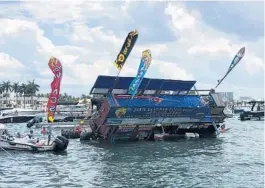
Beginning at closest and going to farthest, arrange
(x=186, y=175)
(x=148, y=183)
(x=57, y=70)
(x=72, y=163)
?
(x=148, y=183) < (x=186, y=175) < (x=72, y=163) < (x=57, y=70)

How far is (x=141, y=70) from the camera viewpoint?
62.3m

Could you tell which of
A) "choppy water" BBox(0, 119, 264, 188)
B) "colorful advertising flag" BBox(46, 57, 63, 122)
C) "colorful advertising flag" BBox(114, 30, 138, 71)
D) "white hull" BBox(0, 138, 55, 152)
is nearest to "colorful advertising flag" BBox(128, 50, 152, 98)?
"colorful advertising flag" BBox(114, 30, 138, 71)

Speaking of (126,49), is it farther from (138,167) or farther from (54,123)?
(54,123)

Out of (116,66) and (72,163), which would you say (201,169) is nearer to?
(72,163)

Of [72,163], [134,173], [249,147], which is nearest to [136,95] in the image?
[249,147]

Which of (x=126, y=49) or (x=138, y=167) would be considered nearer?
(x=138, y=167)

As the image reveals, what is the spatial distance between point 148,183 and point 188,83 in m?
42.0

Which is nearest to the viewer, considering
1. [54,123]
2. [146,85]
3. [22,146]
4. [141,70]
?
[22,146]

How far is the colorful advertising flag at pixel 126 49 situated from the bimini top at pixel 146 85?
2411mm

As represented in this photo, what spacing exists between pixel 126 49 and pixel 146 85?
8260mm

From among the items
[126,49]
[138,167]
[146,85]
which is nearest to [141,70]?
[126,49]

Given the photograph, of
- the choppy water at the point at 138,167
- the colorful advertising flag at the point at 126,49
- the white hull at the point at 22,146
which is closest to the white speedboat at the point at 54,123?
the colorful advertising flag at the point at 126,49

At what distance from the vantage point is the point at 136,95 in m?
67.1

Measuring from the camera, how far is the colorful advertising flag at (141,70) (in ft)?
205
